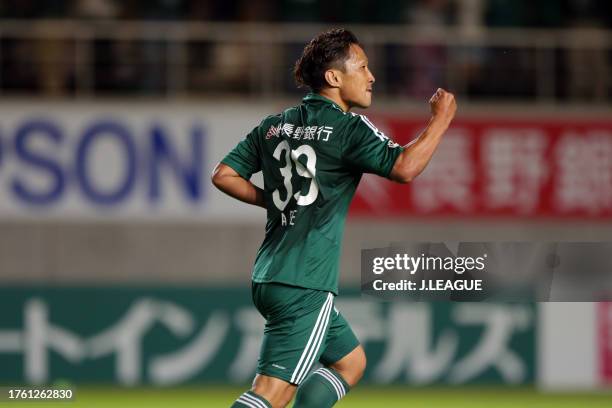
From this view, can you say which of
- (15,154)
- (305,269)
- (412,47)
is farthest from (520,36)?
(305,269)

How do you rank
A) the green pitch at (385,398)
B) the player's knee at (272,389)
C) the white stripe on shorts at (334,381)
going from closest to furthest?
the player's knee at (272,389), the white stripe on shorts at (334,381), the green pitch at (385,398)

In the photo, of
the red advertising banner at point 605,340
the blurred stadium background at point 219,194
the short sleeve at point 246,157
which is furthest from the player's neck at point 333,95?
the red advertising banner at point 605,340

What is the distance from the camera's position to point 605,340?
35.9 ft

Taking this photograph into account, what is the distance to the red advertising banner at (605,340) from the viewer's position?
428 inches

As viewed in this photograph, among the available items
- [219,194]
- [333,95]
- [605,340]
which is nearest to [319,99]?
[333,95]

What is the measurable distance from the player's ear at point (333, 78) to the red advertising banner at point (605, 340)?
21.2ft

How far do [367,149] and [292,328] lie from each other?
71 centimetres

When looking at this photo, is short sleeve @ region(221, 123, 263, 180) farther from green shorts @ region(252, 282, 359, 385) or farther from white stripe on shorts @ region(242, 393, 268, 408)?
white stripe on shorts @ region(242, 393, 268, 408)

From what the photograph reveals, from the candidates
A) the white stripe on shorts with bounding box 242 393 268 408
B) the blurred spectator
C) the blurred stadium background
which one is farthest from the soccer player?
the blurred spectator

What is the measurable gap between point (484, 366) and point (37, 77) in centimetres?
446

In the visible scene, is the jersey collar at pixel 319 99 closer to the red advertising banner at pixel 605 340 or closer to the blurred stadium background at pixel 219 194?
the blurred stadium background at pixel 219 194

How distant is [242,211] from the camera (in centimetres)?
1133

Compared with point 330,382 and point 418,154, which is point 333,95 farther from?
point 330,382

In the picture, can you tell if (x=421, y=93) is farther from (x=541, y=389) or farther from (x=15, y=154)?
(x=15, y=154)
